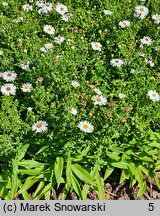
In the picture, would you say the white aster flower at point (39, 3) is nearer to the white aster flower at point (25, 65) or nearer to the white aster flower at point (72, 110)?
the white aster flower at point (25, 65)

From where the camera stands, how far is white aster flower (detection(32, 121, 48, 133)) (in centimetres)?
472

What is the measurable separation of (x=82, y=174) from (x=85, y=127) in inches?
18.0

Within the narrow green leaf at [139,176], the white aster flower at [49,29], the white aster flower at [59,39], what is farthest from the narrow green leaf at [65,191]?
the white aster flower at [49,29]

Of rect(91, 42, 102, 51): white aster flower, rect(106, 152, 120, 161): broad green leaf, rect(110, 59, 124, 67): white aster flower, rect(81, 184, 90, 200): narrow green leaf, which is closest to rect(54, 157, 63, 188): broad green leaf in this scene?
rect(81, 184, 90, 200): narrow green leaf

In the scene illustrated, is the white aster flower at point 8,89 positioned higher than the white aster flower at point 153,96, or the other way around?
the white aster flower at point 8,89

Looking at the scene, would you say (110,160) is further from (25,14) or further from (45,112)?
(25,14)

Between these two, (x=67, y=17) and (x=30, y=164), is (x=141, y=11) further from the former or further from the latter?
(x=30, y=164)

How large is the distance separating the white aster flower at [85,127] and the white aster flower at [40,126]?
35 centimetres

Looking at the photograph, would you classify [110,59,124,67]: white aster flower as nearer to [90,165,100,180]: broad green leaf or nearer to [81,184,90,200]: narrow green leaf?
[90,165,100,180]: broad green leaf

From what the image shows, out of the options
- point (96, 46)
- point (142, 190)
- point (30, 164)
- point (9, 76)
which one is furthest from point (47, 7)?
point (142, 190)

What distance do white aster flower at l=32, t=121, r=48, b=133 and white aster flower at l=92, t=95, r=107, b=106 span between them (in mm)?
527

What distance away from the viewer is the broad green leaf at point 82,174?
466 centimetres

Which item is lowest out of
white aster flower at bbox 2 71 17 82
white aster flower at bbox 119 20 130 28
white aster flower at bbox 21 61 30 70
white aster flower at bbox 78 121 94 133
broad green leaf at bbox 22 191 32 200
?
broad green leaf at bbox 22 191 32 200

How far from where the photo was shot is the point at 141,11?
6.09 metres
